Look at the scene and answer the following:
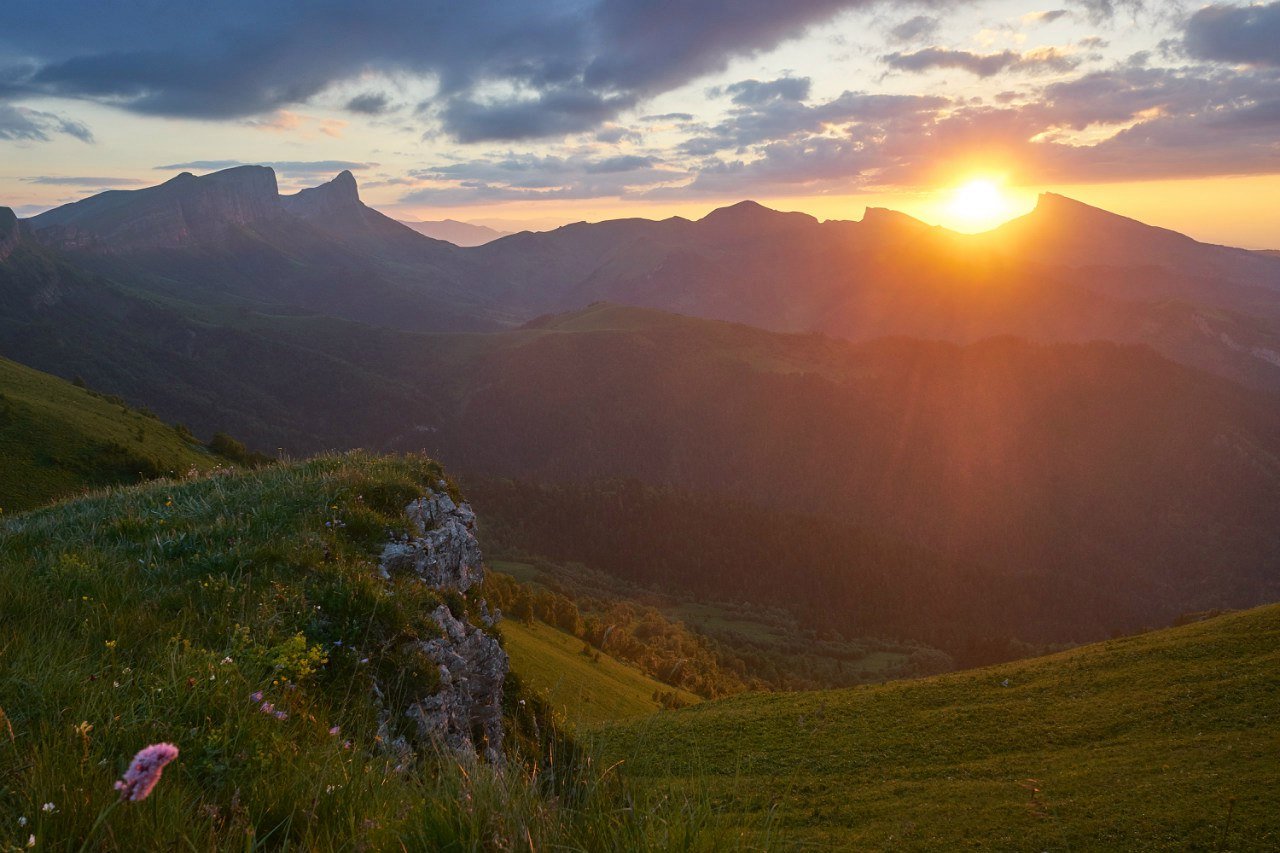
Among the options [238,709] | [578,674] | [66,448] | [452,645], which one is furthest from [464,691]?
[66,448]

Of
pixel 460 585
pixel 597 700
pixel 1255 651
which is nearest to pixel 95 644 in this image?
pixel 460 585

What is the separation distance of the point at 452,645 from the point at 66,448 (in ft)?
153

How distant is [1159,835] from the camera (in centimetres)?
1298

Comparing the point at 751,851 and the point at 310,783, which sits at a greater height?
the point at 310,783

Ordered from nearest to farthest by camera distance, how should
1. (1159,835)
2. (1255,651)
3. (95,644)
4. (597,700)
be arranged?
(95,644), (1159,835), (1255,651), (597,700)

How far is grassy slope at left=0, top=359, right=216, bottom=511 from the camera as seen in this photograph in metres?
38.8

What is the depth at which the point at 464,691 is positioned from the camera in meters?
10.9

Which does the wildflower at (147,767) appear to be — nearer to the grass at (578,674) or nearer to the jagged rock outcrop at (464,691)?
the jagged rock outcrop at (464,691)

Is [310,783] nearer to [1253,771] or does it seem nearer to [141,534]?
[141,534]

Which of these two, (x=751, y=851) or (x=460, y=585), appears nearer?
(x=751, y=851)

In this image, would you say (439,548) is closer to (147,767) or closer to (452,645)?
(452,645)

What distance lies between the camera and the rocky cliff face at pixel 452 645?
30.6 feet

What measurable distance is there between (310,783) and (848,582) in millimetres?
192804

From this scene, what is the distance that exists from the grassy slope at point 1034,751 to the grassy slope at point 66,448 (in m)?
36.3
